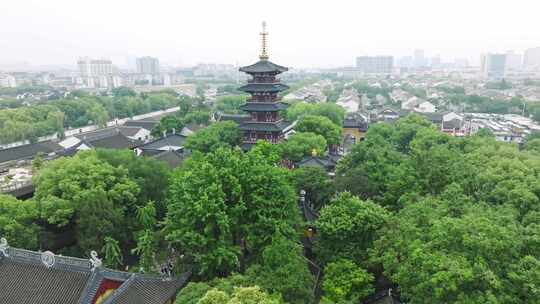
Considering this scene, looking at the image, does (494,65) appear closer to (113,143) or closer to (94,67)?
(94,67)

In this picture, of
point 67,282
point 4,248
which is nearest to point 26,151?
point 4,248

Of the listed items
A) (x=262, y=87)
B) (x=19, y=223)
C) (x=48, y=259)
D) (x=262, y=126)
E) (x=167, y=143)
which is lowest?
(x=167, y=143)

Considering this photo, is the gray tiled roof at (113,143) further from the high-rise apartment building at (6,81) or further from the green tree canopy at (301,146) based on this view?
the high-rise apartment building at (6,81)

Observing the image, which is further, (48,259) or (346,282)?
(346,282)

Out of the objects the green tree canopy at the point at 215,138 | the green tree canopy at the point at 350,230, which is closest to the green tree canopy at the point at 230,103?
the green tree canopy at the point at 215,138

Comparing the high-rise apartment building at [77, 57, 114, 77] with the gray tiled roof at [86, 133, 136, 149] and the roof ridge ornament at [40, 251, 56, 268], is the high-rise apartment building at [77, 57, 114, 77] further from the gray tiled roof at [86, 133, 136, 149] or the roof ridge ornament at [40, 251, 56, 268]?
the roof ridge ornament at [40, 251, 56, 268]

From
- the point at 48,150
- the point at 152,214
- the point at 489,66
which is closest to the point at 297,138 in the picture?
the point at 152,214

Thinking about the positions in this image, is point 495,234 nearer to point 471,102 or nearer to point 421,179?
point 421,179
